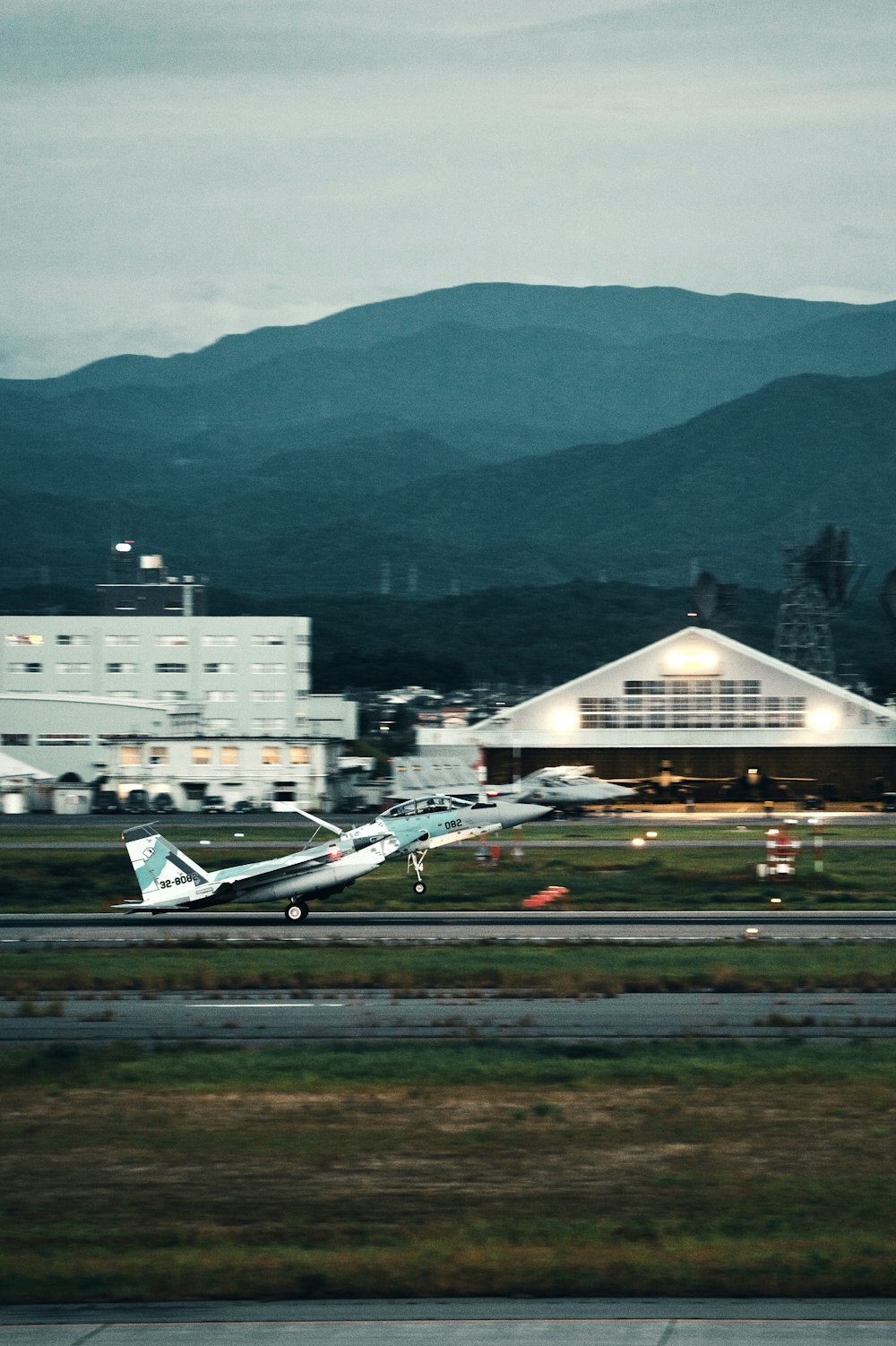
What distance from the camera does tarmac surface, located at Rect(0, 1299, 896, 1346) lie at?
42.9ft

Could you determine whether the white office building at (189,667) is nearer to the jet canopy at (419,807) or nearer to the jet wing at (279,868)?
the jet canopy at (419,807)

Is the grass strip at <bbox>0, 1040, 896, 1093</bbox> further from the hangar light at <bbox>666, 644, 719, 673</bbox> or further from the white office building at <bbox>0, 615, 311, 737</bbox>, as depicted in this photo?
the white office building at <bbox>0, 615, 311, 737</bbox>

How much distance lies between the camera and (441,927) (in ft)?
135

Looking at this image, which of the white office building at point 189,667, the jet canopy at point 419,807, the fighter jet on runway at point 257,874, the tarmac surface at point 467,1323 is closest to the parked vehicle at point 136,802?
the white office building at point 189,667

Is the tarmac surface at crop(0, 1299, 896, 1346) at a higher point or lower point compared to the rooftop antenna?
lower

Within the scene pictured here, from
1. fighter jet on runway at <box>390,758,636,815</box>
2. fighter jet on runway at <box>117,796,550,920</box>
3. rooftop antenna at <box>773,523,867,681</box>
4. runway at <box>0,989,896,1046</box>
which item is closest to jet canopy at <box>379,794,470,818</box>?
fighter jet on runway at <box>117,796,550,920</box>

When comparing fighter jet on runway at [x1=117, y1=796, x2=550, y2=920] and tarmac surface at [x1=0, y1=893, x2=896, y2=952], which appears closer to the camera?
tarmac surface at [x1=0, y1=893, x2=896, y2=952]

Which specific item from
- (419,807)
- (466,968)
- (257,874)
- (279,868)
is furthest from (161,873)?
(466,968)

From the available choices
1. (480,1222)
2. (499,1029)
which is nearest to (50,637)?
(499,1029)

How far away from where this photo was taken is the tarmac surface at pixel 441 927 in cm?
3916

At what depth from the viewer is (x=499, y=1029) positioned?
2664 centimetres

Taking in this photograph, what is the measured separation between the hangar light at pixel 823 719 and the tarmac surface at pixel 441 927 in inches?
2309

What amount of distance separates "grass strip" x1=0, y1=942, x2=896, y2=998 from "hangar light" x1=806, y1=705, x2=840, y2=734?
67212 mm

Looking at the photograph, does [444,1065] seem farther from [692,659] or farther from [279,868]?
[692,659]
